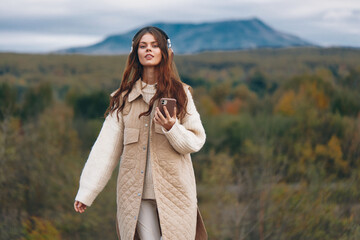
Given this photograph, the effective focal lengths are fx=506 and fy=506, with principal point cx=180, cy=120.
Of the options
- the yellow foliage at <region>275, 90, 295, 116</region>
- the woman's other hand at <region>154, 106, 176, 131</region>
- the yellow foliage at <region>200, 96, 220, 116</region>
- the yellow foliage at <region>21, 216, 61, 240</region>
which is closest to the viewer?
the woman's other hand at <region>154, 106, 176, 131</region>

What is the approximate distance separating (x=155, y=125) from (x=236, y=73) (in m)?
75.3

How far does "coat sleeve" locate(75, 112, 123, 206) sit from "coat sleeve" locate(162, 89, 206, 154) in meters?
0.35

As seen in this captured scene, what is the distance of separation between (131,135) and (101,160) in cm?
22

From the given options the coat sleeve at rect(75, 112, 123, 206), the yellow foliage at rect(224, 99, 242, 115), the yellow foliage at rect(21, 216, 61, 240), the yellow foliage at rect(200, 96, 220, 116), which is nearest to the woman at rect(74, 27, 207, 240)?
the coat sleeve at rect(75, 112, 123, 206)

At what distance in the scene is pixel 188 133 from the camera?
2510 mm

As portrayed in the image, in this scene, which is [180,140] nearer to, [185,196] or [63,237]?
[185,196]

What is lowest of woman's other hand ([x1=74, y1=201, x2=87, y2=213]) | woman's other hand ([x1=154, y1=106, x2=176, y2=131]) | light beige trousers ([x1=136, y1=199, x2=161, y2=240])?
light beige trousers ([x1=136, y1=199, x2=161, y2=240])

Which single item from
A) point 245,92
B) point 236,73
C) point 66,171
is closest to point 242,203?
point 66,171

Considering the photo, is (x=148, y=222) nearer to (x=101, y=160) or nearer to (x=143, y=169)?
(x=143, y=169)

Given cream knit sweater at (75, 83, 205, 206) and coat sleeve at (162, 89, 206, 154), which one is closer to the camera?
coat sleeve at (162, 89, 206, 154)

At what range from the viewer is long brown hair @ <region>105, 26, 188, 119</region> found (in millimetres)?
2613

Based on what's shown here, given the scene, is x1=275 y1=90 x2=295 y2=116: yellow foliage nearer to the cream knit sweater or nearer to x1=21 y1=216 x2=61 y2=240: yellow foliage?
x1=21 y1=216 x2=61 y2=240: yellow foliage

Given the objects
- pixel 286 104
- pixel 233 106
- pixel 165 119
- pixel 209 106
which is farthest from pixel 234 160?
pixel 165 119

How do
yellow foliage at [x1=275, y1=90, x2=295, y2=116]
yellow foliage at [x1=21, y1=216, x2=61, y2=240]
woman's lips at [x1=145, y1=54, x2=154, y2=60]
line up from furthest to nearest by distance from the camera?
yellow foliage at [x1=275, y1=90, x2=295, y2=116] < yellow foliage at [x1=21, y1=216, x2=61, y2=240] < woman's lips at [x1=145, y1=54, x2=154, y2=60]
